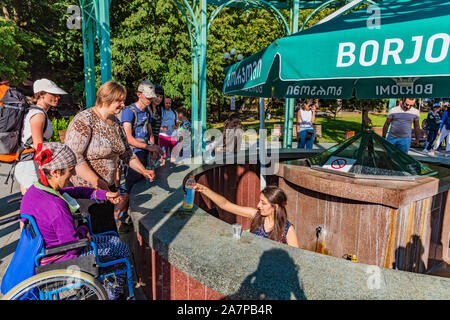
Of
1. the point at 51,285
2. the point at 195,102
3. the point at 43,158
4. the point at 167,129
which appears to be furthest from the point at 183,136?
the point at 51,285

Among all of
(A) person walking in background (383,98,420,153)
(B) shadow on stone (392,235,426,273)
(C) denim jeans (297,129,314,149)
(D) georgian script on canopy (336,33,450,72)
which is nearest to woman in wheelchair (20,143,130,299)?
(D) georgian script on canopy (336,33,450,72)

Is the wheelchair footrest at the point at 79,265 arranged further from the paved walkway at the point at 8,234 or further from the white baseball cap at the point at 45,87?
the white baseball cap at the point at 45,87

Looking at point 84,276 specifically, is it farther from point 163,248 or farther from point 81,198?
point 81,198

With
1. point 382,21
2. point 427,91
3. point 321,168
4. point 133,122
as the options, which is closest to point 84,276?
point 133,122

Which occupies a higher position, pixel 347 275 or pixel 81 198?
pixel 81 198

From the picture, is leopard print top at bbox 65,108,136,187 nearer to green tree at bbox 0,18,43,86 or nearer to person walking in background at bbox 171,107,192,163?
person walking in background at bbox 171,107,192,163

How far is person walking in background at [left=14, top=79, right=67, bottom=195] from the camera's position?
3578 mm

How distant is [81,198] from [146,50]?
2051cm

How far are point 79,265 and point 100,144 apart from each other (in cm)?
134

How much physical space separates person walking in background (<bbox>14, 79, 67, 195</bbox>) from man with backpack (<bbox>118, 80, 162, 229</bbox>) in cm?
83

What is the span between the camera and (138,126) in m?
4.60

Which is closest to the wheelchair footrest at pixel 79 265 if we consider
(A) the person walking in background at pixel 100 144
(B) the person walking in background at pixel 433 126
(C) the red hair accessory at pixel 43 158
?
(C) the red hair accessory at pixel 43 158

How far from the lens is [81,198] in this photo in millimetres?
3062

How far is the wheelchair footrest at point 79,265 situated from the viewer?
2223 mm
